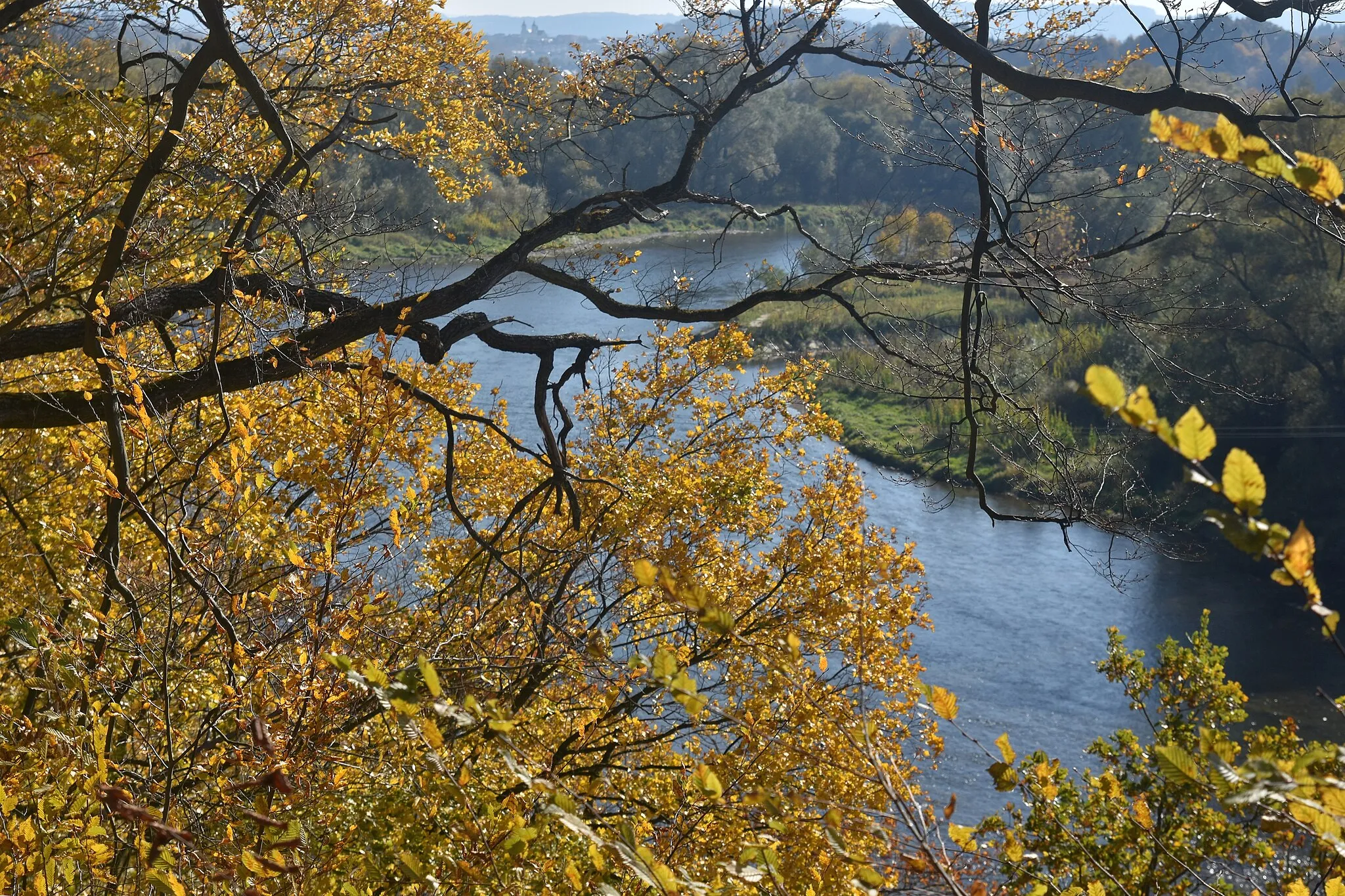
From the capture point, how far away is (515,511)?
4.03 m

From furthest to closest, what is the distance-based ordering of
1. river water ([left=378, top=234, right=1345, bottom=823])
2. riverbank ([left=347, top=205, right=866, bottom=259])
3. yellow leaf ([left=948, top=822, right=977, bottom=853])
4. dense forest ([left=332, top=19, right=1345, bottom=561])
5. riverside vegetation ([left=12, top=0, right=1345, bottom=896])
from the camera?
dense forest ([left=332, top=19, right=1345, bottom=561])
river water ([left=378, top=234, right=1345, bottom=823])
riverbank ([left=347, top=205, right=866, bottom=259])
riverside vegetation ([left=12, top=0, right=1345, bottom=896])
yellow leaf ([left=948, top=822, right=977, bottom=853])

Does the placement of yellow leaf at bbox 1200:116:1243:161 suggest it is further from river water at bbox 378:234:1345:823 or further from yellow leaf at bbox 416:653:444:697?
river water at bbox 378:234:1345:823

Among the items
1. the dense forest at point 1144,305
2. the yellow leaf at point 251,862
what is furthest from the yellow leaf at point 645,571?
the dense forest at point 1144,305

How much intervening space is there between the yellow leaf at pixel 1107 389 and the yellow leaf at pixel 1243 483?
0.12 metres

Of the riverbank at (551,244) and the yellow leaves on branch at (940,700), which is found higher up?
the riverbank at (551,244)

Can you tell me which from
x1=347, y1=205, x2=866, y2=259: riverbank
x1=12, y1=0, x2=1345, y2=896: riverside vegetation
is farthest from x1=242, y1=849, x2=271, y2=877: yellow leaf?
x1=347, y1=205, x2=866, y2=259: riverbank

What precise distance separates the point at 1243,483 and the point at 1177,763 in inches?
16.9

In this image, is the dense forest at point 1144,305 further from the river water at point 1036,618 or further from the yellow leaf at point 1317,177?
the yellow leaf at point 1317,177

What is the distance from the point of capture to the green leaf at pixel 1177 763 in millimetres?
1220

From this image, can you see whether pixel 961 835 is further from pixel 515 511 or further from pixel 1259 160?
pixel 515 511

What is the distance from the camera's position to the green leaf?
1220mm

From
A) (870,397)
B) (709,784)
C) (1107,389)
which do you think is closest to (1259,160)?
(1107,389)

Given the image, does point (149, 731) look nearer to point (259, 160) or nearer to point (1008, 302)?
point (259, 160)

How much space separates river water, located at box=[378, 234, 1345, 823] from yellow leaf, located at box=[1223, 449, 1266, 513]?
26.7ft
